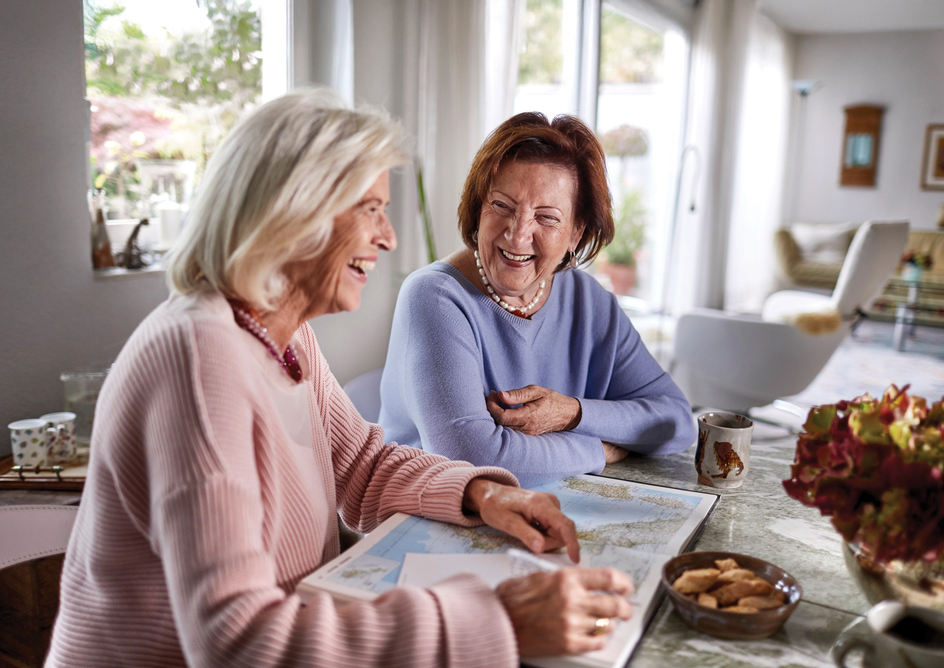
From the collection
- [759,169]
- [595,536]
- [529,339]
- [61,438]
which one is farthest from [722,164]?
[595,536]

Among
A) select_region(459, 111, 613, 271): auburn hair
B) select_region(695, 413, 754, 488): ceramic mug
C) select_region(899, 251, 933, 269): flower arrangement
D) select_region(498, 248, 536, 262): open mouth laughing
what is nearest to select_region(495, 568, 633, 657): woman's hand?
select_region(695, 413, 754, 488): ceramic mug

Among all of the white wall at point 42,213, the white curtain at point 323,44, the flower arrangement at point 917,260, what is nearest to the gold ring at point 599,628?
the white wall at point 42,213

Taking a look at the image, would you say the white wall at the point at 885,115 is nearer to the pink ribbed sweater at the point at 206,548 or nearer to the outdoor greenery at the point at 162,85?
the outdoor greenery at the point at 162,85

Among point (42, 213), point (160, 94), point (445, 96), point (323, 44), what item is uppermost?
point (323, 44)

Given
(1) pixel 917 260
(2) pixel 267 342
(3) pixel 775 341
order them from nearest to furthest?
1. (2) pixel 267 342
2. (3) pixel 775 341
3. (1) pixel 917 260

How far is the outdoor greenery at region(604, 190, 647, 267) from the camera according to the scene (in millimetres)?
5914

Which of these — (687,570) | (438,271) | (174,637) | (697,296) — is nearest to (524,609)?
(687,570)

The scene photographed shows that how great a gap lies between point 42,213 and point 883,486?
170cm

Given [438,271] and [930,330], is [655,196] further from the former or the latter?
[438,271]

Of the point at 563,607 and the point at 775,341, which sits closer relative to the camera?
the point at 563,607

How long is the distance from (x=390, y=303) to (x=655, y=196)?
3.51m

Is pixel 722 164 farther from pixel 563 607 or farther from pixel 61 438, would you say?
pixel 563 607

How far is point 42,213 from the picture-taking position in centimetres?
170

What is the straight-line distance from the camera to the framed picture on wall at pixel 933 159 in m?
7.76
